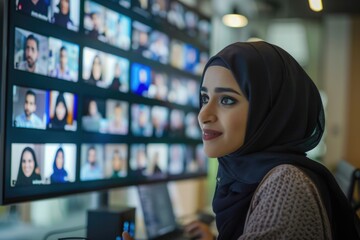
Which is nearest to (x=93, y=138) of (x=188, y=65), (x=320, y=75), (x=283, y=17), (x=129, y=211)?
(x=129, y=211)

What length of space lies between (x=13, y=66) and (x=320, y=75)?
463 centimetres

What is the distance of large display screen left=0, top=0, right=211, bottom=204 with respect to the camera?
5.32 feet

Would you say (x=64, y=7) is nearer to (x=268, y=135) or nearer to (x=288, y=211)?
(x=268, y=135)

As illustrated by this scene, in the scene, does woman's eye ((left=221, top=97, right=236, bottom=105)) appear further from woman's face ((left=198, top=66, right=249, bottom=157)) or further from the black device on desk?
the black device on desk

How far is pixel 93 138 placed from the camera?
6.59 ft

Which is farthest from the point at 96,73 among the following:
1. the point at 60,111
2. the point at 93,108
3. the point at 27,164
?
the point at 27,164

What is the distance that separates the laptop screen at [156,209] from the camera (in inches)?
92.6

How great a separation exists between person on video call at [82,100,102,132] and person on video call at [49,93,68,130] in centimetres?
13

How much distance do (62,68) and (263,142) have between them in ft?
2.82

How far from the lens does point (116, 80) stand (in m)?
2.16

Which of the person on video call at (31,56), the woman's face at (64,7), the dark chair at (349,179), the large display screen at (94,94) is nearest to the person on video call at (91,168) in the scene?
the large display screen at (94,94)

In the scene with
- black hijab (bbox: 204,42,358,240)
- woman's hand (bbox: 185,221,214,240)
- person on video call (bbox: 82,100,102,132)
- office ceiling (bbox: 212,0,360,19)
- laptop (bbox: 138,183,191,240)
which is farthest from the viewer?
office ceiling (bbox: 212,0,360,19)

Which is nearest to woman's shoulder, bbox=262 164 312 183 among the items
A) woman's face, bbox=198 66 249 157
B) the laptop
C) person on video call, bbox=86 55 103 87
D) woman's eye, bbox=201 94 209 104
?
woman's face, bbox=198 66 249 157

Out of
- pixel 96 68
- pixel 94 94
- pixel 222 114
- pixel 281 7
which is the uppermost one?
pixel 281 7
